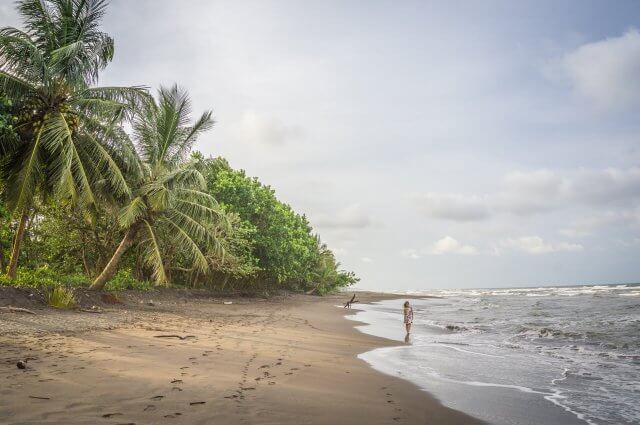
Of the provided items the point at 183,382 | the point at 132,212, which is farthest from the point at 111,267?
the point at 183,382

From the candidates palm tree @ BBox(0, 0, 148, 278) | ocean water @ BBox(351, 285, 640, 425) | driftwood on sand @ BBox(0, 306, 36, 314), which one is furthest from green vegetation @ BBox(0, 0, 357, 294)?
ocean water @ BBox(351, 285, 640, 425)

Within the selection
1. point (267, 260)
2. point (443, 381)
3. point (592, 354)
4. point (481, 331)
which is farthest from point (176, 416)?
point (267, 260)

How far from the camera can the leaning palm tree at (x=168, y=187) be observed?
16.0 m

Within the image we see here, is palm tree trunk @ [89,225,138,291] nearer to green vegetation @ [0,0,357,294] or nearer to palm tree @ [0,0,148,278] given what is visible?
green vegetation @ [0,0,357,294]

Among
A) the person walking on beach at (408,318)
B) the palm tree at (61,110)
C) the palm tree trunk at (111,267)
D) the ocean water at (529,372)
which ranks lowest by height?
the ocean water at (529,372)

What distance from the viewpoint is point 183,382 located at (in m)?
5.30

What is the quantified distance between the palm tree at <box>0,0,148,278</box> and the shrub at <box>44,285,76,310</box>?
2330 millimetres

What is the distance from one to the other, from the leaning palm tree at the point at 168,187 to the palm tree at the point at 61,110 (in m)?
1.34

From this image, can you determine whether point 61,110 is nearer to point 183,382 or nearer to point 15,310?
point 15,310

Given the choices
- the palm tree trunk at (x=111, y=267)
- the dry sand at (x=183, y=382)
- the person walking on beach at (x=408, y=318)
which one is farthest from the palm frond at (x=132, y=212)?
the person walking on beach at (x=408, y=318)

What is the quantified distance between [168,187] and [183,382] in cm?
1216

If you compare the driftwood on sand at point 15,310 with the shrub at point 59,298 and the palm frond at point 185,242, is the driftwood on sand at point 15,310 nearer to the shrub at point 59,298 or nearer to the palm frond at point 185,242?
the shrub at point 59,298

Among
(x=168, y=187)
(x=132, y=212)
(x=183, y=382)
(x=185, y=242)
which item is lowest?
A: (x=183, y=382)

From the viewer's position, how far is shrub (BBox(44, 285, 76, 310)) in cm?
1211
